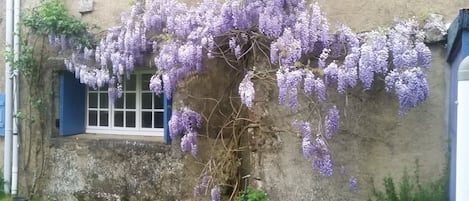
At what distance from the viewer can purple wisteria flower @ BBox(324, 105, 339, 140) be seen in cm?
547

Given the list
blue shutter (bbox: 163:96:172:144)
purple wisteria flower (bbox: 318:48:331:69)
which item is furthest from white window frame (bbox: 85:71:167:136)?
purple wisteria flower (bbox: 318:48:331:69)

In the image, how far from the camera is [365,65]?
5.18 m

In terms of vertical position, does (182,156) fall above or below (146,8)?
below

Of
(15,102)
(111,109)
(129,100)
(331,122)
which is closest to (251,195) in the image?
(331,122)

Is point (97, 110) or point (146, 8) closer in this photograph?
point (146, 8)

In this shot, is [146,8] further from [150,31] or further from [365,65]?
[365,65]

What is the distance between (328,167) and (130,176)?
3.00m

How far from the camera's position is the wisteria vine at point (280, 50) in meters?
5.16

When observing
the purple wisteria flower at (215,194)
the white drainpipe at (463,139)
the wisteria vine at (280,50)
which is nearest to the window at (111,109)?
the wisteria vine at (280,50)

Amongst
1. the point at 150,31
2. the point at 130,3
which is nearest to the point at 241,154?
the point at 150,31

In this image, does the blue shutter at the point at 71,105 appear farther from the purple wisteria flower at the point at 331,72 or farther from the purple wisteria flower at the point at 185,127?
the purple wisteria flower at the point at 331,72

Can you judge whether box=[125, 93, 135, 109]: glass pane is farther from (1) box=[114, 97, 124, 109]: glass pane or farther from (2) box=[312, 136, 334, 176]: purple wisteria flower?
(2) box=[312, 136, 334, 176]: purple wisteria flower

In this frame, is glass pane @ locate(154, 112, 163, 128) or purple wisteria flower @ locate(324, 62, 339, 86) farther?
glass pane @ locate(154, 112, 163, 128)

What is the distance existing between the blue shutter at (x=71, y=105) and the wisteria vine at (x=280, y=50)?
140 centimetres
